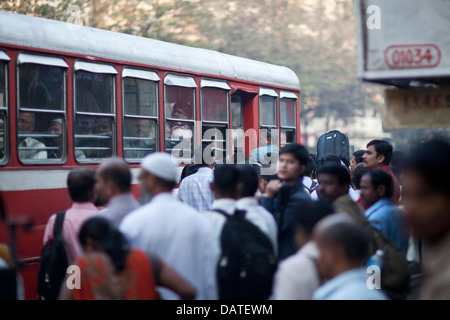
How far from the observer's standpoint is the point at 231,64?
1081cm

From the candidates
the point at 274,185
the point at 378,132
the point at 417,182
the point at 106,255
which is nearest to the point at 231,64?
the point at 274,185

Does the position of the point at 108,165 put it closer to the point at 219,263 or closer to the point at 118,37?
the point at 219,263

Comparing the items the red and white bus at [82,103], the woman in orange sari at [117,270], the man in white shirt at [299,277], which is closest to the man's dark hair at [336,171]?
the man in white shirt at [299,277]

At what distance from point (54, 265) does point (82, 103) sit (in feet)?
11.3

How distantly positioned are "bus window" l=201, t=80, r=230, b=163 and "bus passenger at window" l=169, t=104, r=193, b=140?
381 mm

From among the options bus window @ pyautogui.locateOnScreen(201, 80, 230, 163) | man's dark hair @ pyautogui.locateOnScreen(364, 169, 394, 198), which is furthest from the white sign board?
bus window @ pyautogui.locateOnScreen(201, 80, 230, 163)

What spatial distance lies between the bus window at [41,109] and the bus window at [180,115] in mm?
1897

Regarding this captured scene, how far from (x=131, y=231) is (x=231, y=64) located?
285 inches

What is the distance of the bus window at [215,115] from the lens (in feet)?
33.2

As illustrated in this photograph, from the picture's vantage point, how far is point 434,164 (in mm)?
2678

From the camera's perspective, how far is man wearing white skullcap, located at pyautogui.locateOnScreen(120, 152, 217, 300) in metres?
3.85

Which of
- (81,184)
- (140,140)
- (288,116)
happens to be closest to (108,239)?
(81,184)

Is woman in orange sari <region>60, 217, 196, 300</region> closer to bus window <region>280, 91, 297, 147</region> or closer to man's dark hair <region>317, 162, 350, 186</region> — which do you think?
man's dark hair <region>317, 162, 350, 186</region>

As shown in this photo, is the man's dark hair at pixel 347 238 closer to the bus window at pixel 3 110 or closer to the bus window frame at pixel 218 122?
the bus window at pixel 3 110
